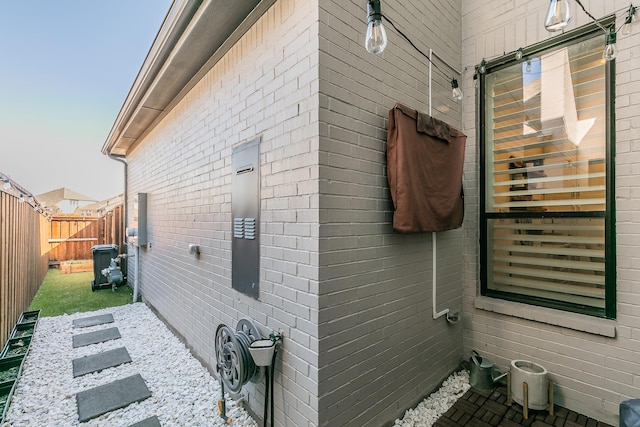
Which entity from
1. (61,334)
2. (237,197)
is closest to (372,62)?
(237,197)

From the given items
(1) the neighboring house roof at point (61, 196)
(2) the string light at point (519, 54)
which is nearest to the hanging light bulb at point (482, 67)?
(2) the string light at point (519, 54)

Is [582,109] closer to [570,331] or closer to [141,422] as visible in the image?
[570,331]

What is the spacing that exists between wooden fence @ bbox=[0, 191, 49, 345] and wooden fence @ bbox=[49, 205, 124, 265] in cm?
313

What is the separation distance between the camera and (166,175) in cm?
421

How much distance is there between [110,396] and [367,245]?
2555 millimetres

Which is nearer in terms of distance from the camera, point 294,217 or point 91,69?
point 294,217

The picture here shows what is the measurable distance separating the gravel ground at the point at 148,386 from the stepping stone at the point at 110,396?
0.05 m

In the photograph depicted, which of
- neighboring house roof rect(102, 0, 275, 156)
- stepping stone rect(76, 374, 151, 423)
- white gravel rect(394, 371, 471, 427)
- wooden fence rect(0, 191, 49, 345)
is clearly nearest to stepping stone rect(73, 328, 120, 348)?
wooden fence rect(0, 191, 49, 345)

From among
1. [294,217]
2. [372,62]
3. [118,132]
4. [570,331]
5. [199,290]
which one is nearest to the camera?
[294,217]

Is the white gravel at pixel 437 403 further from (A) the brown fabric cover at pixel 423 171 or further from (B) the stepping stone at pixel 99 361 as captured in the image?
(B) the stepping stone at pixel 99 361

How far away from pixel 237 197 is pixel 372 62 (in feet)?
4.80

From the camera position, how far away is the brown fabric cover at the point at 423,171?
1.95 metres

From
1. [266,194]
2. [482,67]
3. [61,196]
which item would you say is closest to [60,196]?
[61,196]

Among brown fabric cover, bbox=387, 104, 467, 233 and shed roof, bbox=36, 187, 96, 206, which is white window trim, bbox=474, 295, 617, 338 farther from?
shed roof, bbox=36, 187, 96, 206
